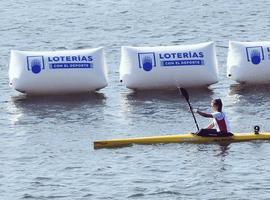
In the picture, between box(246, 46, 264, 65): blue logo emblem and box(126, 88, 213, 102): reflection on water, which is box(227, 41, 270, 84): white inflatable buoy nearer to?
box(246, 46, 264, 65): blue logo emblem

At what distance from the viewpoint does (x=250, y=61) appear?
43969 mm

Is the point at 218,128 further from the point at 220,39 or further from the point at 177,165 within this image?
the point at 220,39

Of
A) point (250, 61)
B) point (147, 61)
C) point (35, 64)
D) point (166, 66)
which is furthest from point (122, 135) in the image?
point (250, 61)

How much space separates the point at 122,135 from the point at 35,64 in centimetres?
518

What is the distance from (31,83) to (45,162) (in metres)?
6.69

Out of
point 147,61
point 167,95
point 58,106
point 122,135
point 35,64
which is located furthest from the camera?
point 167,95

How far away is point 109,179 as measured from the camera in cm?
3550

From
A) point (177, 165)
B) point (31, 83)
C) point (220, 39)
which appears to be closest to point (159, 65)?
point (31, 83)

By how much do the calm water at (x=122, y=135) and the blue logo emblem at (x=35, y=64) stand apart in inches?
45.3

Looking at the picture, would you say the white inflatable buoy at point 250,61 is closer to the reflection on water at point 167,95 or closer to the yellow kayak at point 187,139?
the reflection on water at point 167,95

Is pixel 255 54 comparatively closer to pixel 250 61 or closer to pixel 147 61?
pixel 250 61

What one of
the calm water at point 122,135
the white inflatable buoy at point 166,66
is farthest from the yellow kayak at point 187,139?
the white inflatable buoy at point 166,66

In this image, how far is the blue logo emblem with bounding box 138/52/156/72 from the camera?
4331 cm

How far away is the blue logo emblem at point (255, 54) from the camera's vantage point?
43906mm
